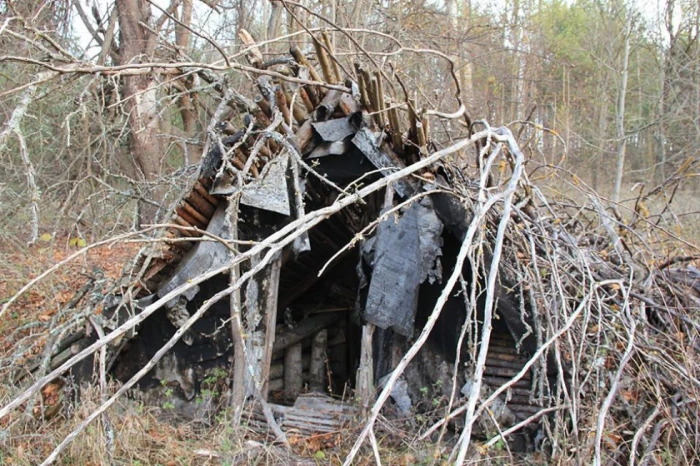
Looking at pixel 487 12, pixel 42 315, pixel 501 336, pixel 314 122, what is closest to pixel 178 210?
pixel 314 122

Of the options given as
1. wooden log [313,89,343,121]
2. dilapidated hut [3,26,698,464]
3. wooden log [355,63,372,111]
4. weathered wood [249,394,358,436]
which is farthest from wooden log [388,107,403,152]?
weathered wood [249,394,358,436]

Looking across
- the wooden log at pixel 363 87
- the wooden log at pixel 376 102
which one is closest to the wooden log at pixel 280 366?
the wooden log at pixel 376 102

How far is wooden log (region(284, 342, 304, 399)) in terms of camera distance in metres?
6.78

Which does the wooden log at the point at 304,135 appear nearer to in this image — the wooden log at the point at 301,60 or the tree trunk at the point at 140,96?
the wooden log at the point at 301,60

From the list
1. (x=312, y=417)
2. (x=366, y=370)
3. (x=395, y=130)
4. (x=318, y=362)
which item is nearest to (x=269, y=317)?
(x=312, y=417)

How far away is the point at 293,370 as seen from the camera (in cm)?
693

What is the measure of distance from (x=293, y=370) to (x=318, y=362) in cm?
32

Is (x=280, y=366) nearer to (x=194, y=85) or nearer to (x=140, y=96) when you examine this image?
(x=194, y=85)

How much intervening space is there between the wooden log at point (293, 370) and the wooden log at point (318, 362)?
150mm

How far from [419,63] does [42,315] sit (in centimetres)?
873

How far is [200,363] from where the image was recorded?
18.1 ft

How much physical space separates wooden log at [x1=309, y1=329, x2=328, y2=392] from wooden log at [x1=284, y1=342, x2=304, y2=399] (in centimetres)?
15

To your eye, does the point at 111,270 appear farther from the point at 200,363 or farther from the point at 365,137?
the point at 365,137

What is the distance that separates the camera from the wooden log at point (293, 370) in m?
6.78
